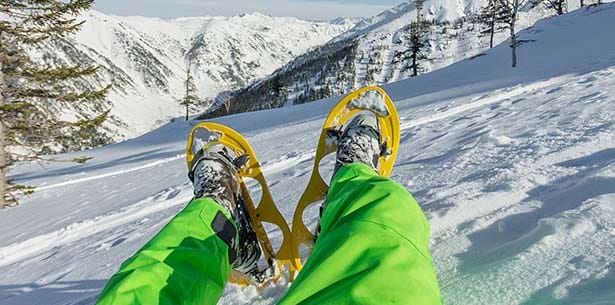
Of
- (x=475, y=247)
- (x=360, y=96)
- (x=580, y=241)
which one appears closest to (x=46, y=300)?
(x=360, y=96)

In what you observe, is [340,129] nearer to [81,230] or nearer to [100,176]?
[81,230]

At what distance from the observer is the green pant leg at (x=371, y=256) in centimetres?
104

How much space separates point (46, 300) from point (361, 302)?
317 cm

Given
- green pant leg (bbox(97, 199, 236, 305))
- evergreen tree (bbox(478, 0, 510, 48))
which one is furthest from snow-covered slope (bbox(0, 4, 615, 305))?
evergreen tree (bbox(478, 0, 510, 48))

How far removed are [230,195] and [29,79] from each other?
10.8 meters

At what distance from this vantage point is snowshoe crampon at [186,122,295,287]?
2.24 m

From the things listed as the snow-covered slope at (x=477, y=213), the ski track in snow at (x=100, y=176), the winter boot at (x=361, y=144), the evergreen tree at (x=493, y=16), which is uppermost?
the evergreen tree at (x=493, y=16)

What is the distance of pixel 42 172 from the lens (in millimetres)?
15812

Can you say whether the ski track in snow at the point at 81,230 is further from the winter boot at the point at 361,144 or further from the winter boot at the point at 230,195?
the winter boot at the point at 361,144

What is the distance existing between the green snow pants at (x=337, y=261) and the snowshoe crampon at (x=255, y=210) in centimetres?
60

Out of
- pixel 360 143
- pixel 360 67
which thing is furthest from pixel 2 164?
pixel 360 67

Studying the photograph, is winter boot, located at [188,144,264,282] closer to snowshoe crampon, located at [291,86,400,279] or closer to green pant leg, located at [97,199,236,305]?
green pant leg, located at [97,199,236,305]

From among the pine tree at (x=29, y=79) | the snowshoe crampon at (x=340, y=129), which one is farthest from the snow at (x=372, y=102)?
the pine tree at (x=29, y=79)

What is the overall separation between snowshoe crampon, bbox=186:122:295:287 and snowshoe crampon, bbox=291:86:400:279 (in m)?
0.15
